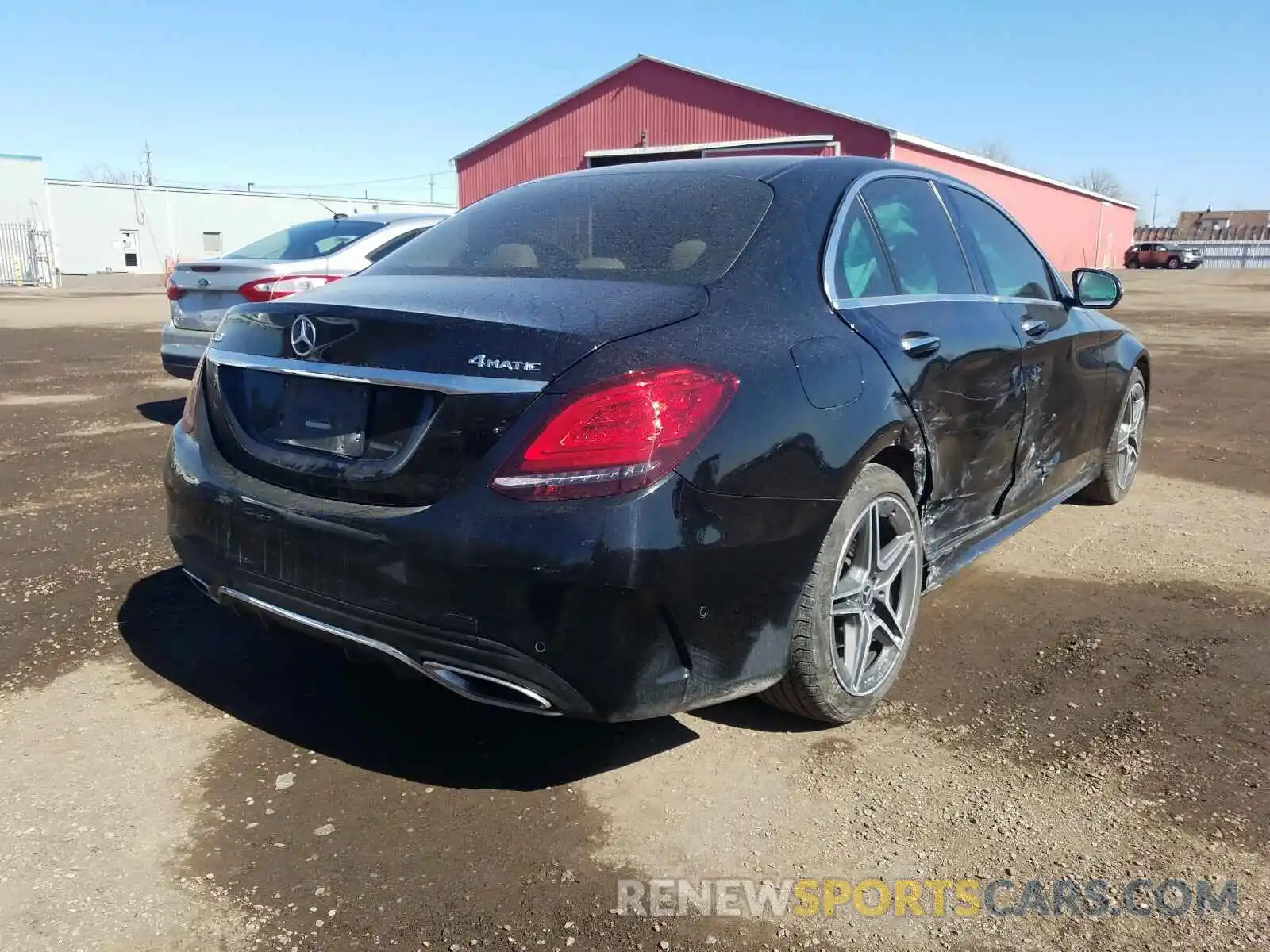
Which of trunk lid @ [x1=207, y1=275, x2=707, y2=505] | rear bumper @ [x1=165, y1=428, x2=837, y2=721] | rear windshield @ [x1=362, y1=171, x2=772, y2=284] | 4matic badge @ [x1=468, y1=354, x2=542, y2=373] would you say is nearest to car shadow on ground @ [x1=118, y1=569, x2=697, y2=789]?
rear bumper @ [x1=165, y1=428, x2=837, y2=721]

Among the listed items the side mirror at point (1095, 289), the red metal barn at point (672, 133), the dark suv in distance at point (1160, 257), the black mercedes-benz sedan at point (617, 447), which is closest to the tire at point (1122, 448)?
the side mirror at point (1095, 289)

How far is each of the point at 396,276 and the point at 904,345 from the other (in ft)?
4.99

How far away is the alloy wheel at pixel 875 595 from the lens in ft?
9.12

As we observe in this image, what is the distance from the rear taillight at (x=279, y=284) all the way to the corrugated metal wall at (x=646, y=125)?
17513 millimetres

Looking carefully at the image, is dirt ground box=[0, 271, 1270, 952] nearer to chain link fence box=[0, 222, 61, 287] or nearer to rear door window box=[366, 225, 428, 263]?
rear door window box=[366, 225, 428, 263]

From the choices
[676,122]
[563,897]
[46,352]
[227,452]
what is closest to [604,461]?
[563,897]

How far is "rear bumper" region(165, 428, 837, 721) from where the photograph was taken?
2158mm

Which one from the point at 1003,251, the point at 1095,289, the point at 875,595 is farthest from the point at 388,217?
the point at 875,595

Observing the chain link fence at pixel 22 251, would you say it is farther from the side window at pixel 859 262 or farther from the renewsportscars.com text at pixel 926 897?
the renewsportscars.com text at pixel 926 897

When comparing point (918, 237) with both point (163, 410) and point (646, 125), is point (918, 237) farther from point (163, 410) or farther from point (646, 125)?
point (646, 125)

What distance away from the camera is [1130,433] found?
5.40 meters

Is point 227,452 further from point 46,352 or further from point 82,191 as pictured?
point 82,191

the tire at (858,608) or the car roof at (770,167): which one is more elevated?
the car roof at (770,167)

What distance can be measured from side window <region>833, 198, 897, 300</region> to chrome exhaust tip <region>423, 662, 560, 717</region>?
4.58 ft
